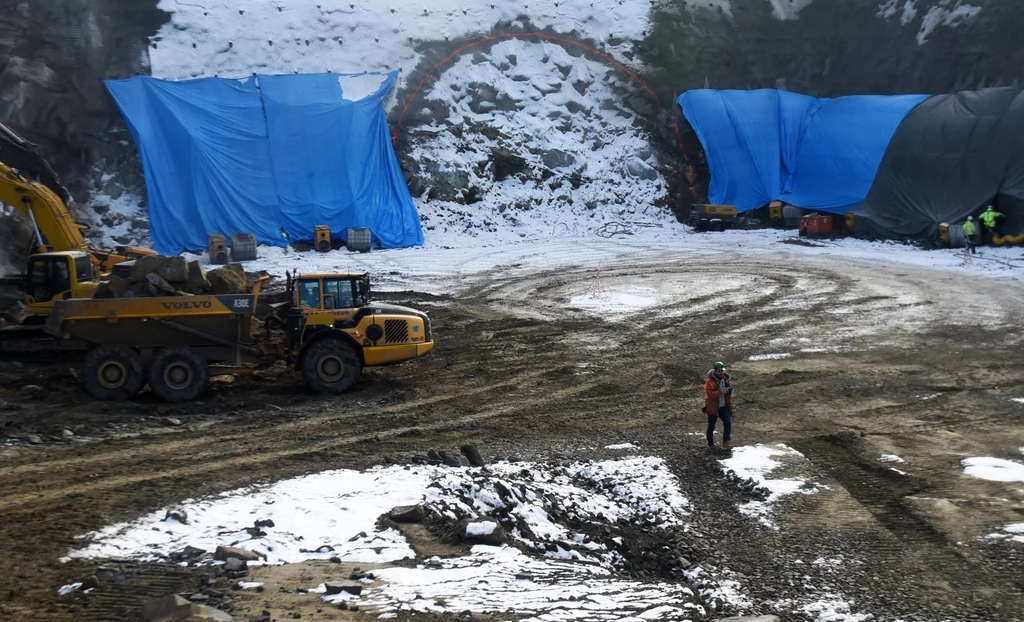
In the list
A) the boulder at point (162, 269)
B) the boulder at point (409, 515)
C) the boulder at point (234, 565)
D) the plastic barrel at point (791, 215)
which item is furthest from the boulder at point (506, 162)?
the boulder at point (234, 565)

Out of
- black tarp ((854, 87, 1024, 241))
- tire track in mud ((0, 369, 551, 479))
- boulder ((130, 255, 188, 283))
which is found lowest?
tire track in mud ((0, 369, 551, 479))

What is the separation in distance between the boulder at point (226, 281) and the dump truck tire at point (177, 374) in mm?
1656

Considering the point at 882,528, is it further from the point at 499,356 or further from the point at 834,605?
the point at 499,356

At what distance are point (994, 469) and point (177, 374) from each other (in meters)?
11.8

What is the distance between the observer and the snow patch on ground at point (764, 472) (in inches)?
398

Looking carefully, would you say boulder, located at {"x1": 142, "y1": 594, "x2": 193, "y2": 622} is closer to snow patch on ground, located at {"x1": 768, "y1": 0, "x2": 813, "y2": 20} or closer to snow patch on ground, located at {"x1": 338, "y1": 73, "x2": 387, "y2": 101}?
snow patch on ground, located at {"x1": 338, "y1": 73, "x2": 387, "y2": 101}

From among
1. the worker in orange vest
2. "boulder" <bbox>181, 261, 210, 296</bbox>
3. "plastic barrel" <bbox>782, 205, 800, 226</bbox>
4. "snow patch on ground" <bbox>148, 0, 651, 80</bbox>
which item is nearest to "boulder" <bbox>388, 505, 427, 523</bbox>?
the worker in orange vest

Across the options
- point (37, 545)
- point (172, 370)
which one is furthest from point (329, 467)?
point (172, 370)

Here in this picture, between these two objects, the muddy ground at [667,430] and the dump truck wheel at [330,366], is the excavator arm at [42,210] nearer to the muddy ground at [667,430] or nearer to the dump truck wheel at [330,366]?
the muddy ground at [667,430]

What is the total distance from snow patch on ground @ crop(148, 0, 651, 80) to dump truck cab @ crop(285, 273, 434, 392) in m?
24.0

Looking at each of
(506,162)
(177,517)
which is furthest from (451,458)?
(506,162)

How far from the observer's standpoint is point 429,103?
1501 inches

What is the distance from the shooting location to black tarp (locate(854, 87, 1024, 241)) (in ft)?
92.7

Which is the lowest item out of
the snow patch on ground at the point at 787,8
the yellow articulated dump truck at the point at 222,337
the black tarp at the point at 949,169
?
the yellow articulated dump truck at the point at 222,337
